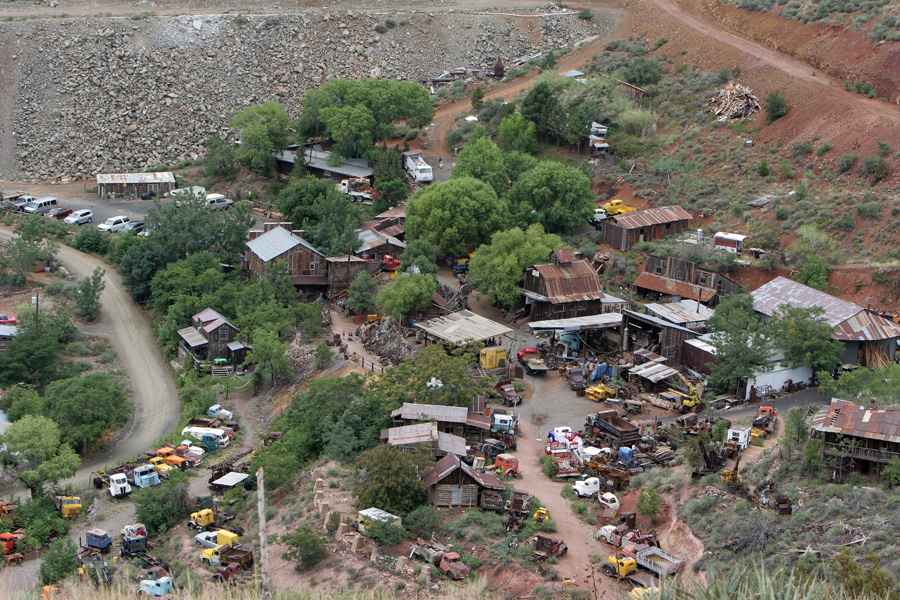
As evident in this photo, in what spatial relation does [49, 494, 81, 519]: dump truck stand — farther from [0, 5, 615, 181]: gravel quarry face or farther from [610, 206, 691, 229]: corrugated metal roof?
[0, 5, 615, 181]: gravel quarry face

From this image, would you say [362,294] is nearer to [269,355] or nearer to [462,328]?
[269,355]

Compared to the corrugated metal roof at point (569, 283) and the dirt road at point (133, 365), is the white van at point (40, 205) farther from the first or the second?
the corrugated metal roof at point (569, 283)

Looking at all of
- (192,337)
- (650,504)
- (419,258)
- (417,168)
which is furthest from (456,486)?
(417,168)

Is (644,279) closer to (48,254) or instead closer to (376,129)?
(376,129)

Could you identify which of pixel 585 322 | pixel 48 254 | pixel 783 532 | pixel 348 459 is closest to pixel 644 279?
pixel 585 322

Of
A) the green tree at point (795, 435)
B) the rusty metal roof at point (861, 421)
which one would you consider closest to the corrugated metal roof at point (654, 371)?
the green tree at point (795, 435)

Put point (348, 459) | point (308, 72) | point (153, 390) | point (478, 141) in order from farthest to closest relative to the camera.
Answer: point (308, 72), point (478, 141), point (153, 390), point (348, 459)
